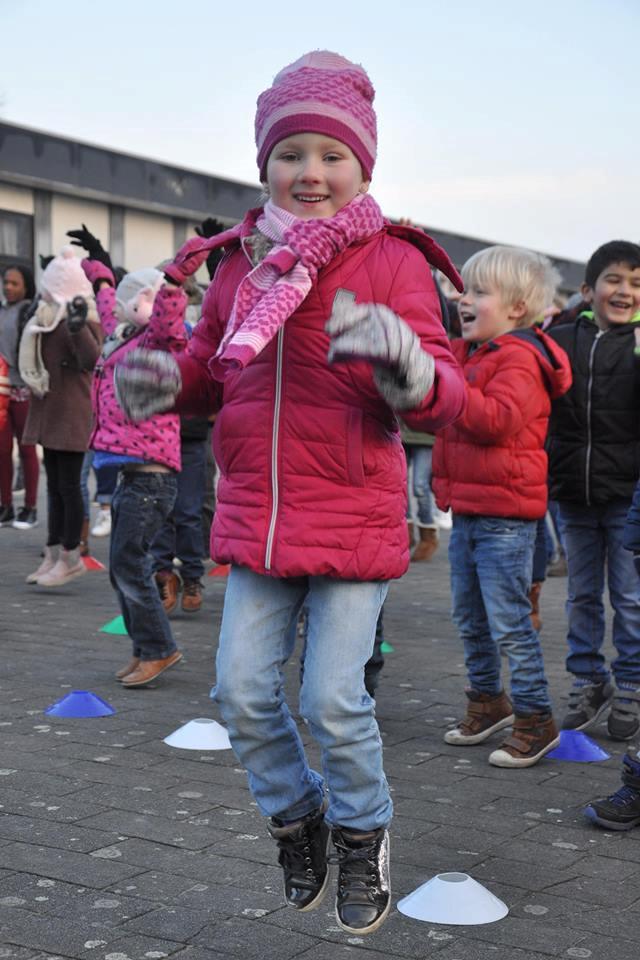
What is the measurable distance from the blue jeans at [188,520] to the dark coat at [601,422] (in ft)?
10.8

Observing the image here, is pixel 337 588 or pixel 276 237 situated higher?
pixel 276 237

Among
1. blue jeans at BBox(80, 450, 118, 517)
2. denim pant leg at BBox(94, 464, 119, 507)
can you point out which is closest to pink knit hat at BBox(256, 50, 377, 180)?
blue jeans at BBox(80, 450, 118, 517)

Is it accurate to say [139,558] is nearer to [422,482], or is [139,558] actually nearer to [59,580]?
[59,580]

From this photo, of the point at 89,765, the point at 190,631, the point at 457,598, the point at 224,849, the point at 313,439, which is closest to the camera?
the point at 313,439

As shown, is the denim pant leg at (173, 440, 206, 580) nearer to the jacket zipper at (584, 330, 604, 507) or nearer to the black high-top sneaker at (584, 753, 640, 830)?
the jacket zipper at (584, 330, 604, 507)

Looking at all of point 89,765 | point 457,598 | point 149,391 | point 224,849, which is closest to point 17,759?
point 89,765

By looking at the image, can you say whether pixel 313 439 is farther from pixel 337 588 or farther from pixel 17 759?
pixel 17 759

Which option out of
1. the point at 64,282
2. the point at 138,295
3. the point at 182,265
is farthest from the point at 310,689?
the point at 64,282

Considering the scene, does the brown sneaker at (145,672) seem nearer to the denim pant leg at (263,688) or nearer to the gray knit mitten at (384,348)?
the denim pant leg at (263,688)

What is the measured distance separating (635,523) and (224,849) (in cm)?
165

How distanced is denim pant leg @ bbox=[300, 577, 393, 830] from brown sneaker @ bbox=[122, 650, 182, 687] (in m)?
3.18

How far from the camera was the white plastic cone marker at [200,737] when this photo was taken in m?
5.19

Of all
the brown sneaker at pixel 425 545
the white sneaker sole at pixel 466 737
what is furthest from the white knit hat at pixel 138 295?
the brown sneaker at pixel 425 545

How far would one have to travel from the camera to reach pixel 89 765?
4934 mm
